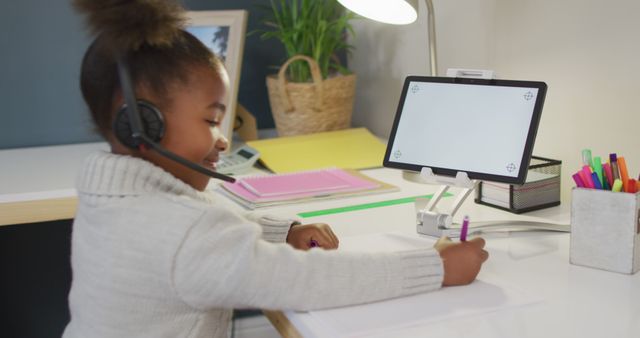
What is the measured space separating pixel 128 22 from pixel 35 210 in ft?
2.27

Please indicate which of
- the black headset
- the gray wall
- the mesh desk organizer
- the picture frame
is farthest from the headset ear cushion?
the gray wall


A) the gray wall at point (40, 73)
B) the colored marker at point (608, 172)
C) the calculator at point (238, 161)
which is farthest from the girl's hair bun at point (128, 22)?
the gray wall at point (40, 73)

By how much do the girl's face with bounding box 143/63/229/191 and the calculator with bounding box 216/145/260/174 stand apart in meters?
0.65

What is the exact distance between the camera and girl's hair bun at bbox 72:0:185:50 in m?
0.80

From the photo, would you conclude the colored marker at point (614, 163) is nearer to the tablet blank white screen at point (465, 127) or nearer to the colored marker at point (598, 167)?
the colored marker at point (598, 167)

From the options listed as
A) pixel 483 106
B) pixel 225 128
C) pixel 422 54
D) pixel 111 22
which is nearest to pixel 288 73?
pixel 225 128

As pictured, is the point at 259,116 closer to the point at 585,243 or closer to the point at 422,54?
the point at 422,54

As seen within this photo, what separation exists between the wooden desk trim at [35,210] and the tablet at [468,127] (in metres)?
0.63

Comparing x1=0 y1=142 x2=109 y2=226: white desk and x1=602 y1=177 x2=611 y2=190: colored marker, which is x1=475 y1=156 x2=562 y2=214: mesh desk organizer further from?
x1=0 y1=142 x2=109 y2=226: white desk

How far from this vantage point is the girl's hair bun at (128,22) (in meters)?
0.80

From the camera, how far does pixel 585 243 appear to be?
36.1 inches

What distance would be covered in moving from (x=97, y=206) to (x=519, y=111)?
611 millimetres

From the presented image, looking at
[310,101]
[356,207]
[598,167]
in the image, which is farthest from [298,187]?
[598,167]

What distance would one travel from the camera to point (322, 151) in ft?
5.64
